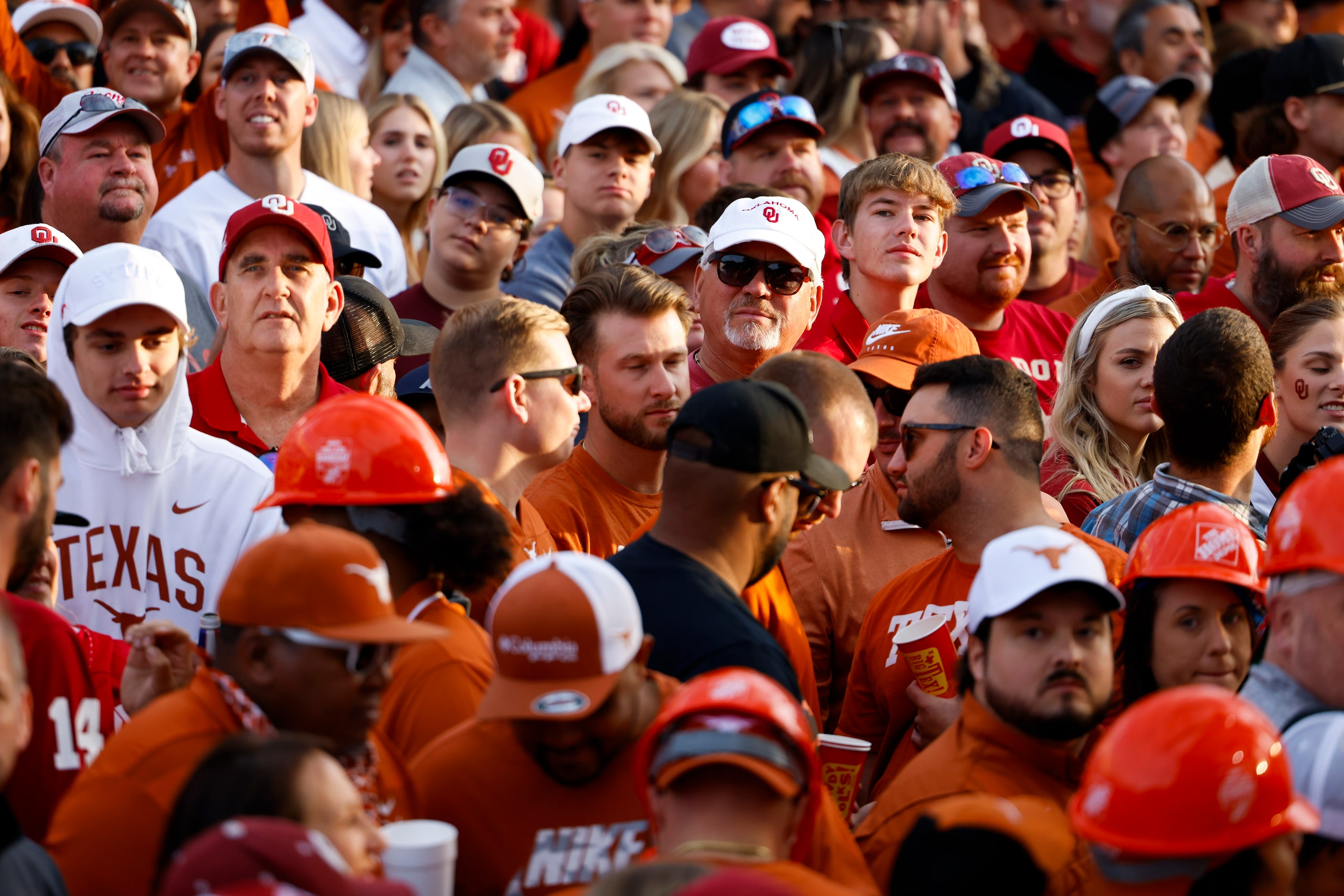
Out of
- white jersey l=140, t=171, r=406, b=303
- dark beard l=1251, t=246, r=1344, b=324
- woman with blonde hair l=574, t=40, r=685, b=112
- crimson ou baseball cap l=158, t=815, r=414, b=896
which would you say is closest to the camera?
crimson ou baseball cap l=158, t=815, r=414, b=896

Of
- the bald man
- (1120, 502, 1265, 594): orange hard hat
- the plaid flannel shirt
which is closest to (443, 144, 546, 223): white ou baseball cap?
the bald man

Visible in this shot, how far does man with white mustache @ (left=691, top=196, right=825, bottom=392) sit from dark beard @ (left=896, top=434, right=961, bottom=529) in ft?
4.64

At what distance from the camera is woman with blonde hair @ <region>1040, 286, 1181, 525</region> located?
231 inches

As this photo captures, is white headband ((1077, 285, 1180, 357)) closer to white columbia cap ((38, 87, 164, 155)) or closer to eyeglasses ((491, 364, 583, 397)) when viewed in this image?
eyeglasses ((491, 364, 583, 397))

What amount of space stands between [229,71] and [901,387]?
3647mm

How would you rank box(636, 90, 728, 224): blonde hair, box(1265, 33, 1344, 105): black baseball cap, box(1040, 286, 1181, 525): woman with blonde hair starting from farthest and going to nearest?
box(1265, 33, 1344, 105): black baseball cap → box(636, 90, 728, 224): blonde hair → box(1040, 286, 1181, 525): woman with blonde hair

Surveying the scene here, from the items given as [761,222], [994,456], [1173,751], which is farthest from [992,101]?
[1173,751]

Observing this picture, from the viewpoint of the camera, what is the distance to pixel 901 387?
5469 mm

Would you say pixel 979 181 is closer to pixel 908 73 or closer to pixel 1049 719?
pixel 908 73

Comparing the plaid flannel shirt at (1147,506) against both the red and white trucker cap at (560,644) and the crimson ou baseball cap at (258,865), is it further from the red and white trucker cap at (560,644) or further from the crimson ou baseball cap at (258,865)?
the crimson ou baseball cap at (258,865)

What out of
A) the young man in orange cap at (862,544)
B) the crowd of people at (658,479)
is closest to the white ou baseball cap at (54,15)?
the crowd of people at (658,479)

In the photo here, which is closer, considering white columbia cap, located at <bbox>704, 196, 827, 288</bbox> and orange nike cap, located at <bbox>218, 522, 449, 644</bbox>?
orange nike cap, located at <bbox>218, 522, 449, 644</bbox>

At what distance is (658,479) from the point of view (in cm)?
532

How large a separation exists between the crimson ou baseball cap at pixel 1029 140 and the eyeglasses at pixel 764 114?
1135mm
